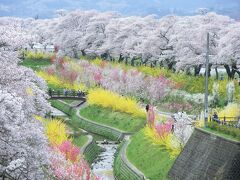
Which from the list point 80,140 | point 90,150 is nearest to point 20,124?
point 90,150

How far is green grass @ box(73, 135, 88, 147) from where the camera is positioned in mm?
41956

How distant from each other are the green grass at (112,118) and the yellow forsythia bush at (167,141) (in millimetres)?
10219

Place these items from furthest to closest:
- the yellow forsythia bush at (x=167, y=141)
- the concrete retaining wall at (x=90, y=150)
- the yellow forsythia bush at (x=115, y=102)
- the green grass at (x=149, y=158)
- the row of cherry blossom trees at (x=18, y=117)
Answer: the yellow forsythia bush at (x=115, y=102) < the concrete retaining wall at (x=90, y=150) < the yellow forsythia bush at (x=167, y=141) < the green grass at (x=149, y=158) < the row of cherry blossom trees at (x=18, y=117)

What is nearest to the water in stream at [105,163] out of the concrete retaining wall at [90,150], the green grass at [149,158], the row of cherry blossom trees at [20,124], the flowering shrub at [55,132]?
the concrete retaining wall at [90,150]

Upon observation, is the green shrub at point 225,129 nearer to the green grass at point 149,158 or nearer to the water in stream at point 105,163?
the green grass at point 149,158

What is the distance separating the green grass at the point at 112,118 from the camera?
4832 centimetres

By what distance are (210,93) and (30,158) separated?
119ft

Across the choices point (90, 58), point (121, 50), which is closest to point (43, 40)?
point (90, 58)

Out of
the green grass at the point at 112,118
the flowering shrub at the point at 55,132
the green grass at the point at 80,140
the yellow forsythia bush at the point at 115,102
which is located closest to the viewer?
the flowering shrub at the point at 55,132

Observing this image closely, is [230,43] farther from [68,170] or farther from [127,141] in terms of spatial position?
[68,170]

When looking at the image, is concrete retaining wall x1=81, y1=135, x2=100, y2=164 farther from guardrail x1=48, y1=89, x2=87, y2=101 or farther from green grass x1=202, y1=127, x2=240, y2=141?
guardrail x1=48, y1=89, x2=87, y2=101

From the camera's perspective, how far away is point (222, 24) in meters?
68.1

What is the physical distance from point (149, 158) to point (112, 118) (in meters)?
18.7

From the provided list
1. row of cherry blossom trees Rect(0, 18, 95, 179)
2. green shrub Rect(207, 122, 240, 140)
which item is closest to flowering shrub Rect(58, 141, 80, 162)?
row of cherry blossom trees Rect(0, 18, 95, 179)
